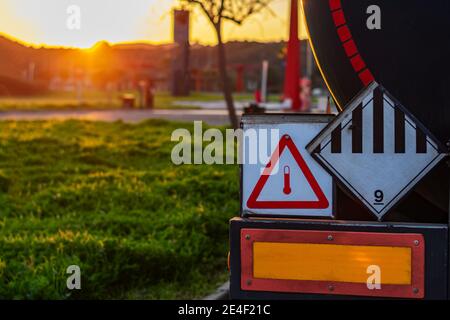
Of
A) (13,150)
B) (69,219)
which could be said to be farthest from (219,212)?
(13,150)

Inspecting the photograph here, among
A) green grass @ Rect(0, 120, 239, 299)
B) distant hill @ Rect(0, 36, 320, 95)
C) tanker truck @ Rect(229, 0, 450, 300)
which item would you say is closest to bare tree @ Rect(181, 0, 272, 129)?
green grass @ Rect(0, 120, 239, 299)

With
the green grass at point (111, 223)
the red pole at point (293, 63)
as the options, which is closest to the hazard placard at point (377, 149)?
the green grass at point (111, 223)

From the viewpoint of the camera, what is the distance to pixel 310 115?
2521mm

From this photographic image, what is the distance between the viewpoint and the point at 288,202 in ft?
8.24

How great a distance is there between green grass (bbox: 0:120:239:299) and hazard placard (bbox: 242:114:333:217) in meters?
2.98

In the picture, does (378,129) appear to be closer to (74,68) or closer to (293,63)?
(293,63)

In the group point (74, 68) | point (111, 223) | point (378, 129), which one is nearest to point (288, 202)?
point (378, 129)

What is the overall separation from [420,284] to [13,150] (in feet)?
33.0

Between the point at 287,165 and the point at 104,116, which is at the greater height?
the point at 104,116

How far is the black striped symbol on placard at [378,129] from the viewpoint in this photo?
2.40m

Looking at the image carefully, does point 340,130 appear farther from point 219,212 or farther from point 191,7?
point 191,7

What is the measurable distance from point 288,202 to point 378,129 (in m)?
0.34

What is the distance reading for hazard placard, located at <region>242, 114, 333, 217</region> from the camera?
2496 millimetres

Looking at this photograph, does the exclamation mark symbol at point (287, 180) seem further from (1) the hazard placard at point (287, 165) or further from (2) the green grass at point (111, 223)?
(2) the green grass at point (111, 223)
